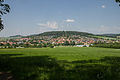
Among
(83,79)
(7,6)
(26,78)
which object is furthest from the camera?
(7,6)

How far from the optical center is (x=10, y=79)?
18.5 feet

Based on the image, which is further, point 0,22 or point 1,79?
point 0,22

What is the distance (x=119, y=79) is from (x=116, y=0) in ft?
49.7

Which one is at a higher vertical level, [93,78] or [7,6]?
[7,6]

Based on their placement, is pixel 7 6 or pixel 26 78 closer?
pixel 26 78

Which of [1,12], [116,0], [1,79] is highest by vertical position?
[116,0]

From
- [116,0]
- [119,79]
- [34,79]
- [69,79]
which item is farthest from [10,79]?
[116,0]

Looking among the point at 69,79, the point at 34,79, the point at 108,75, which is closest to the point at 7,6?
the point at 34,79

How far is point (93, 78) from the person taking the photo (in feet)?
17.5

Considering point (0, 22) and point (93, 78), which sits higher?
point (0, 22)

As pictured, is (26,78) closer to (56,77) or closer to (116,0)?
(56,77)

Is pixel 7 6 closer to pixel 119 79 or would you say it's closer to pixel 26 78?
pixel 26 78

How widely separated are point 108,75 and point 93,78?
3.29 ft

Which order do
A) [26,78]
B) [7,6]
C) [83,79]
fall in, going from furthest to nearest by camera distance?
[7,6], [26,78], [83,79]
